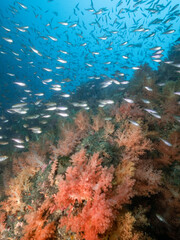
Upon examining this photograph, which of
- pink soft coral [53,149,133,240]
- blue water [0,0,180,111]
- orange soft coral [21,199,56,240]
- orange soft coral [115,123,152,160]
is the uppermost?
blue water [0,0,180,111]

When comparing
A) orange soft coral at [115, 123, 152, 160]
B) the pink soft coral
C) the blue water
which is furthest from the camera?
the blue water

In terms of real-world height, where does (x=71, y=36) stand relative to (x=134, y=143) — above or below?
above

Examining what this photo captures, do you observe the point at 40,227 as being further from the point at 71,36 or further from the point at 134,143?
the point at 71,36

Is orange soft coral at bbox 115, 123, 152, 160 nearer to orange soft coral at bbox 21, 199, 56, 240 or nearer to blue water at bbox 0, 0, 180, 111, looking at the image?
orange soft coral at bbox 21, 199, 56, 240

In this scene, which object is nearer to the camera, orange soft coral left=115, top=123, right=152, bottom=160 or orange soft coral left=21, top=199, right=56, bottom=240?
orange soft coral left=21, top=199, right=56, bottom=240

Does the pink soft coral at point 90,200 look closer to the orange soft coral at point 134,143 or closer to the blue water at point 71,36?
the orange soft coral at point 134,143

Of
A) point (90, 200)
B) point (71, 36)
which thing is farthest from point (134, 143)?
point (71, 36)

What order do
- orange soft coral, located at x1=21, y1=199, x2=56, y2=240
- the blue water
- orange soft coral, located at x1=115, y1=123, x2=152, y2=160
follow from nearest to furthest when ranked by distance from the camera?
orange soft coral, located at x1=21, y1=199, x2=56, y2=240
orange soft coral, located at x1=115, y1=123, x2=152, y2=160
the blue water

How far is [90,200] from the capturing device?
7.41 ft

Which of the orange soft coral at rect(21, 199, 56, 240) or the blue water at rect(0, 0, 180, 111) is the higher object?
the blue water at rect(0, 0, 180, 111)

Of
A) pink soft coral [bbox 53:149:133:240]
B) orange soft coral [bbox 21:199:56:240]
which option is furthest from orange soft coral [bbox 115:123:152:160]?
orange soft coral [bbox 21:199:56:240]

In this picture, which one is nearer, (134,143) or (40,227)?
(40,227)

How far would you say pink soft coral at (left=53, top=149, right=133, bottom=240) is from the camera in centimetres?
194

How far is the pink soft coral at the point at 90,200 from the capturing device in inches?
76.5
